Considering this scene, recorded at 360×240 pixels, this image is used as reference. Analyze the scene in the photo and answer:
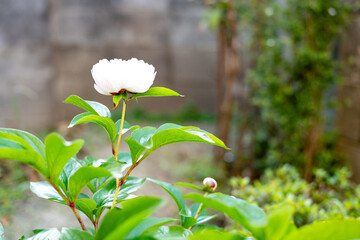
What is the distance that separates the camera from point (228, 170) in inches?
150

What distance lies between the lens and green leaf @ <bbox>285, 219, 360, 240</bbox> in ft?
1.89

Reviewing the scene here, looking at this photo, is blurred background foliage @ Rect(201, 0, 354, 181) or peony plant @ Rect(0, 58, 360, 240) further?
blurred background foliage @ Rect(201, 0, 354, 181)

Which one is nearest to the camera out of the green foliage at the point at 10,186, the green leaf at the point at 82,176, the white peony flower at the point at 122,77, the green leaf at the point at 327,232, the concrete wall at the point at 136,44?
the green leaf at the point at 327,232

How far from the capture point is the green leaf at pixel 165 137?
755 millimetres

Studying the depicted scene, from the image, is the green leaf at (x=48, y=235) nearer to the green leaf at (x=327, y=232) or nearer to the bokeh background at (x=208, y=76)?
the green leaf at (x=327, y=232)

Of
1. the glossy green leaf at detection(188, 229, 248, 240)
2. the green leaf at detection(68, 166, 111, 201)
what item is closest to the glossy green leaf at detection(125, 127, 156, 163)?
the green leaf at detection(68, 166, 111, 201)

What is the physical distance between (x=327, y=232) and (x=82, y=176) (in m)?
0.42

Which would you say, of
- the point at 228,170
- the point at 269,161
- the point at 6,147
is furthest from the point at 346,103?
the point at 6,147

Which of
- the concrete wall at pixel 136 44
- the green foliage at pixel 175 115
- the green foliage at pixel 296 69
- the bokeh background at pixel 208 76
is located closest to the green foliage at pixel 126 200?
the bokeh background at pixel 208 76

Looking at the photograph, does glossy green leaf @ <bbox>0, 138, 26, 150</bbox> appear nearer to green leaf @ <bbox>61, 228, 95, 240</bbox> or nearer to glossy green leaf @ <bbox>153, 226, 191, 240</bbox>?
green leaf @ <bbox>61, 228, 95, 240</bbox>

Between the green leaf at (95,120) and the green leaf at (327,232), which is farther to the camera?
the green leaf at (95,120)

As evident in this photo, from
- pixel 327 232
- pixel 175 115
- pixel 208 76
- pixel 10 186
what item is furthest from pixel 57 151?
pixel 208 76

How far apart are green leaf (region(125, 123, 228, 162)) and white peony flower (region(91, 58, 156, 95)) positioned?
0.31ft

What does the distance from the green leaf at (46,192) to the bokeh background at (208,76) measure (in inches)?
58.6
